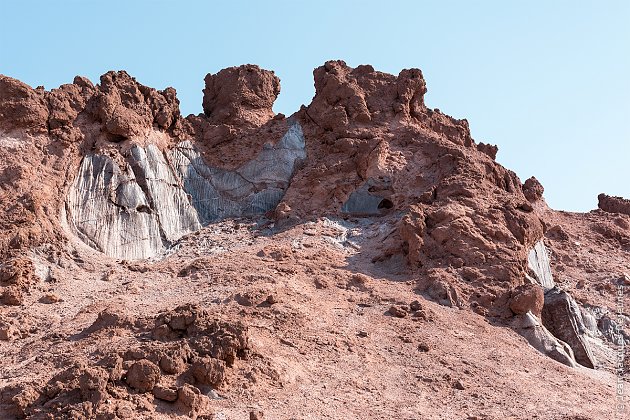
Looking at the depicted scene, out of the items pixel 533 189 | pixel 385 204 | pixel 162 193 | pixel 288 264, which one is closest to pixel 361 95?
pixel 385 204

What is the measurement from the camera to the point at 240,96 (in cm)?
2567

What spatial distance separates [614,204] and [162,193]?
616 inches

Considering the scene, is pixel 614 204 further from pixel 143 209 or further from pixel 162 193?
pixel 143 209

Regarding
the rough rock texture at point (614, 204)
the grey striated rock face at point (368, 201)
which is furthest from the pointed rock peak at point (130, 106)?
the rough rock texture at point (614, 204)

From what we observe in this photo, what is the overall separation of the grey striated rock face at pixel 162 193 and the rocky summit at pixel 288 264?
0.19 ft

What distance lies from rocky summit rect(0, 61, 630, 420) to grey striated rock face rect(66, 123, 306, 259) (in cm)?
6

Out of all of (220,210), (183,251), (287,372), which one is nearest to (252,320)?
(287,372)

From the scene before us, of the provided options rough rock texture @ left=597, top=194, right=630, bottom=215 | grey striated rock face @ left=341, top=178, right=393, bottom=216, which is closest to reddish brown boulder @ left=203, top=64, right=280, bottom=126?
grey striated rock face @ left=341, top=178, right=393, bottom=216

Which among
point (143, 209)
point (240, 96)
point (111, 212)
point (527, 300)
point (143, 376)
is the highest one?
point (240, 96)

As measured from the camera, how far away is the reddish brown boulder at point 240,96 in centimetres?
2548

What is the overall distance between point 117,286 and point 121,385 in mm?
5901

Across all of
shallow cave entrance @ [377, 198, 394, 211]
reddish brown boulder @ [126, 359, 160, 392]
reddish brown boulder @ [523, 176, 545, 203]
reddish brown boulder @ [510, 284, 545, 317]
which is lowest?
reddish brown boulder @ [126, 359, 160, 392]

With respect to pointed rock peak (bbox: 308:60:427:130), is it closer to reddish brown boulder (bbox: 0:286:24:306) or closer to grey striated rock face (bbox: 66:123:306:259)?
grey striated rock face (bbox: 66:123:306:259)

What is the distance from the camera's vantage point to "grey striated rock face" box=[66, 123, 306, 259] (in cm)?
2094
